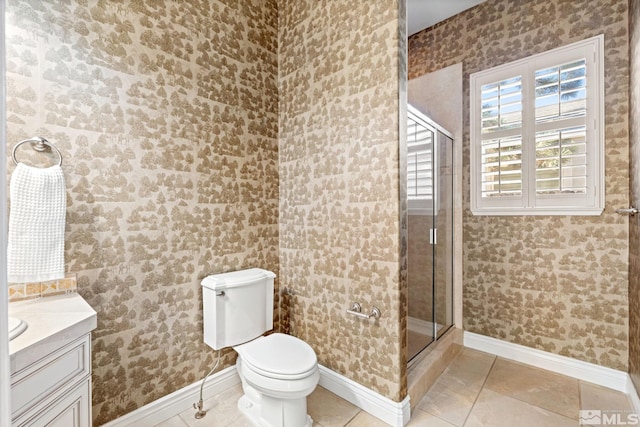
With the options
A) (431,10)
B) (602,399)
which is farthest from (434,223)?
(431,10)

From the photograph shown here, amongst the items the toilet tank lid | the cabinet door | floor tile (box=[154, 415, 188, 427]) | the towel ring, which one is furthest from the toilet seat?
the towel ring

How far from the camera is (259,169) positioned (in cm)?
213

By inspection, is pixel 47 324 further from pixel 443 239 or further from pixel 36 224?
pixel 443 239

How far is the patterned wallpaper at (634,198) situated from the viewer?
5.59 ft

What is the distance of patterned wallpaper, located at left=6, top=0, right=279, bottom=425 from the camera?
1.37 meters

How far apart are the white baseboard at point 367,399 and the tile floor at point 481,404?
3 cm

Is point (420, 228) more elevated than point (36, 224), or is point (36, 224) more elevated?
point (36, 224)

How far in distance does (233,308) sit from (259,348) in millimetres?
295

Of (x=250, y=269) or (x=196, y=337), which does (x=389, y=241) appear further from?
(x=196, y=337)

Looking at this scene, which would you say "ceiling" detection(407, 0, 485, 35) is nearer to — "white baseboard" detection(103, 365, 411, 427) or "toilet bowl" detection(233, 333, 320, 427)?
"toilet bowl" detection(233, 333, 320, 427)

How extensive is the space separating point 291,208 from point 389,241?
83cm

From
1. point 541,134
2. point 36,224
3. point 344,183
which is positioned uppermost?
point 541,134

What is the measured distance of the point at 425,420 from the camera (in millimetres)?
1682

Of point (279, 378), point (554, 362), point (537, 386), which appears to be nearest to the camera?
point (279, 378)
